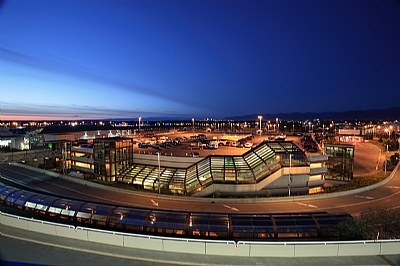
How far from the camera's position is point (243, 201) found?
80.9ft

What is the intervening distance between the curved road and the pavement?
1216 centimetres

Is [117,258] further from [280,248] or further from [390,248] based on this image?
[390,248]

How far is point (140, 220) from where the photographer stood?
14156 mm

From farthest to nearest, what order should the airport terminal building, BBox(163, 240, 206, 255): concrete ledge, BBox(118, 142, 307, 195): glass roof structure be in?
BBox(118, 142, 307, 195): glass roof structure → the airport terminal building → BBox(163, 240, 206, 255): concrete ledge

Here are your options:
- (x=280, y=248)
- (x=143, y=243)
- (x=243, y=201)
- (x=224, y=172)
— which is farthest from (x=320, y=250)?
(x=224, y=172)

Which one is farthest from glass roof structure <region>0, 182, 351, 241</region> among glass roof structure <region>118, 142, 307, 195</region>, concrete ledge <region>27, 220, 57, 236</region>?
glass roof structure <region>118, 142, 307, 195</region>

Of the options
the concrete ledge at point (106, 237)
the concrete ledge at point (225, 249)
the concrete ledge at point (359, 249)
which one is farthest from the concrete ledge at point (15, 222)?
the concrete ledge at point (359, 249)

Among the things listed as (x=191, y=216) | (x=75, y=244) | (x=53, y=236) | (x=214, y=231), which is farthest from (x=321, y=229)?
(x=53, y=236)

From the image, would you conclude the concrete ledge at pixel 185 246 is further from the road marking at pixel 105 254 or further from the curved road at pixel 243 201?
the curved road at pixel 243 201

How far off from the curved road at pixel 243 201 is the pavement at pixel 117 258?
39.9 feet

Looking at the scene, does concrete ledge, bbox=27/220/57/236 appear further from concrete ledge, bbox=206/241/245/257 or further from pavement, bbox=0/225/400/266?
concrete ledge, bbox=206/241/245/257

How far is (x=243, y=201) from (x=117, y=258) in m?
16.3

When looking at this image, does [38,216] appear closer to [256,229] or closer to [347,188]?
[256,229]

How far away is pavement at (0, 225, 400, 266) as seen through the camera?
1016 centimetres
